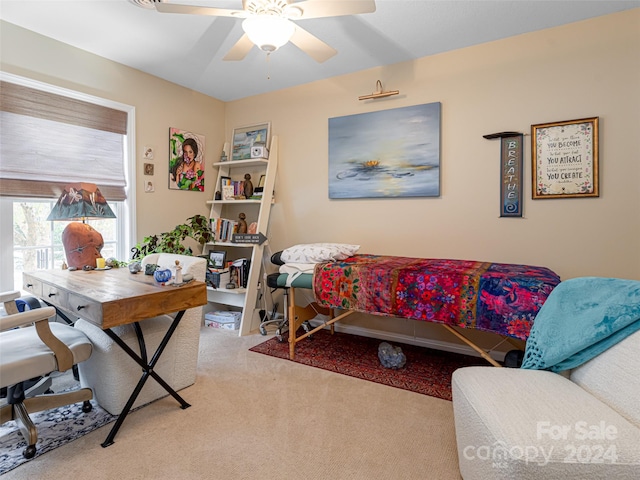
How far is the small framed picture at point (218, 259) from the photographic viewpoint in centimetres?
366

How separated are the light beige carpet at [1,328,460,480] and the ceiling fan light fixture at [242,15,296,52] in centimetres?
202

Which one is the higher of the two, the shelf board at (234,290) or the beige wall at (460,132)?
the beige wall at (460,132)

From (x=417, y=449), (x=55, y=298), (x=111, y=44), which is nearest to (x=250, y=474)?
(x=417, y=449)

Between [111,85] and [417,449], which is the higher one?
[111,85]

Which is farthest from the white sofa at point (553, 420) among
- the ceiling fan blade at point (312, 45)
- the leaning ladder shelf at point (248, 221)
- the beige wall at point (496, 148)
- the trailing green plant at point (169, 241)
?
the trailing green plant at point (169, 241)

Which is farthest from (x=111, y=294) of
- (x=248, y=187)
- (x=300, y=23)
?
(x=248, y=187)

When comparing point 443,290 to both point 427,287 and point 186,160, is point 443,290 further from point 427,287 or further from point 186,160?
point 186,160

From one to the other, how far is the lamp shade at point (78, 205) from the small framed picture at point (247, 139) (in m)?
1.80

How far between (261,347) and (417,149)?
2.23 metres

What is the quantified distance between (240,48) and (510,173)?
2.16 meters

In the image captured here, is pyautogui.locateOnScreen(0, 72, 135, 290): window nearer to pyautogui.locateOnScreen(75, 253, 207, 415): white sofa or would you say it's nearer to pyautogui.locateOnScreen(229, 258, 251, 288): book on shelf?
pyautogui.locateOnScreen(75, 253, 207, 415): white sofa

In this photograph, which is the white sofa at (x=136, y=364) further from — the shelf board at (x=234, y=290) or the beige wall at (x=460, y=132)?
the beige wall at (x=460, y=132)

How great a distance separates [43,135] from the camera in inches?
104

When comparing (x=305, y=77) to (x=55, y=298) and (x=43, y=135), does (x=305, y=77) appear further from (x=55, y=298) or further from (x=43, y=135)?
(x=55, y=298)
